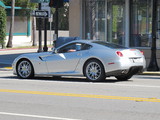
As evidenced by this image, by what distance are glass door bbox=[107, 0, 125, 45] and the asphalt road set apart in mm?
8671

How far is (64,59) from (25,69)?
1616mm

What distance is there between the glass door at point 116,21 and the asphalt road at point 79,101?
8.67 metres

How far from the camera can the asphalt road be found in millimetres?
8688

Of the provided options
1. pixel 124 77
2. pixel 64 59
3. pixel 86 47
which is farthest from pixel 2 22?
pixel 124 77

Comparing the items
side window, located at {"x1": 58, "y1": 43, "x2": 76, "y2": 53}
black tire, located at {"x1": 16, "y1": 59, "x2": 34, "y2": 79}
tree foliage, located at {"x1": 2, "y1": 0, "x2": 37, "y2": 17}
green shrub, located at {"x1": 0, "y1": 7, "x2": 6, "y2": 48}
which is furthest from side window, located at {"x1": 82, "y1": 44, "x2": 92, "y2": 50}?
tree foliage, located at {"x1": 2, "y1": 0, "x2": 37, "y2": 17}

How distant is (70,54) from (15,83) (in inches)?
82.2

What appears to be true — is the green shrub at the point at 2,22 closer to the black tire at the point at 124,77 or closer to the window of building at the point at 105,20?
the window of building at the point at 105,20

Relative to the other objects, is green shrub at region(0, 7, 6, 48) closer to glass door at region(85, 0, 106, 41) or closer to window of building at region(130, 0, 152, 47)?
glass door at region(85, 0, 106, 41)

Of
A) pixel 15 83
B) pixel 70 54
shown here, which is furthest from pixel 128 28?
pixel 15 83

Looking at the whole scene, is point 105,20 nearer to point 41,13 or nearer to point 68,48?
point 41,13

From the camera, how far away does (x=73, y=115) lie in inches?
342

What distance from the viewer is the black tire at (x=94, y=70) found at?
1433 centimetres

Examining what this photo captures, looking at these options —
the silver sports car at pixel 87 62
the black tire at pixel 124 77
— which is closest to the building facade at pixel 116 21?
the black tire at pixel 124 77

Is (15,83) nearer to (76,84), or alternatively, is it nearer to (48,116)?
(76,84)
